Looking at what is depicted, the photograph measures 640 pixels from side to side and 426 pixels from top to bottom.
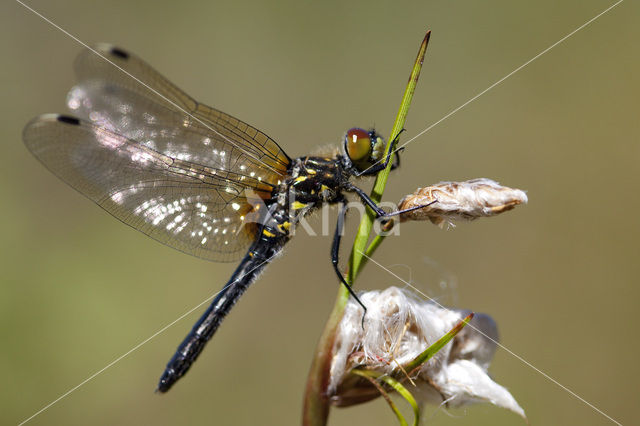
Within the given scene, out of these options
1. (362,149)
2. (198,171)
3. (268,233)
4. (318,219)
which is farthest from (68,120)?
(362,149)

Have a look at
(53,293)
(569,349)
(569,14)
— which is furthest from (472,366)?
(569,14)

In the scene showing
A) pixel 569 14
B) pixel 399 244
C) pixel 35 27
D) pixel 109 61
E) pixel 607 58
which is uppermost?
pixel 569 14

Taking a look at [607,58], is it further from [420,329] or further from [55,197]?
[55,197]

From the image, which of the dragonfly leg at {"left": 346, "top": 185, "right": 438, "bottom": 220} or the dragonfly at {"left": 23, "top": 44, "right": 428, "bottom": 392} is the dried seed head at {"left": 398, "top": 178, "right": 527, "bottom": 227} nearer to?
the dragonfly leg at {"left": 346, "top": 185, "right": 438, "bottom": 220}

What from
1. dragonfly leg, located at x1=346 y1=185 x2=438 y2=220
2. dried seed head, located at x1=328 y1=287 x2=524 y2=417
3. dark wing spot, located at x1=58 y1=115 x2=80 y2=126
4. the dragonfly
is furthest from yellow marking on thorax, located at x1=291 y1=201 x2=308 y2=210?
dark wing spot, located at x1=58 y1=115 x2=80 y2=126

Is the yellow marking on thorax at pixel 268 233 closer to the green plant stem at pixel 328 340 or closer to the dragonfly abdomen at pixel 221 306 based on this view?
the dragonfly abdomen at pixel 221 306

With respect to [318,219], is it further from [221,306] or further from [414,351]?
[414,351]
